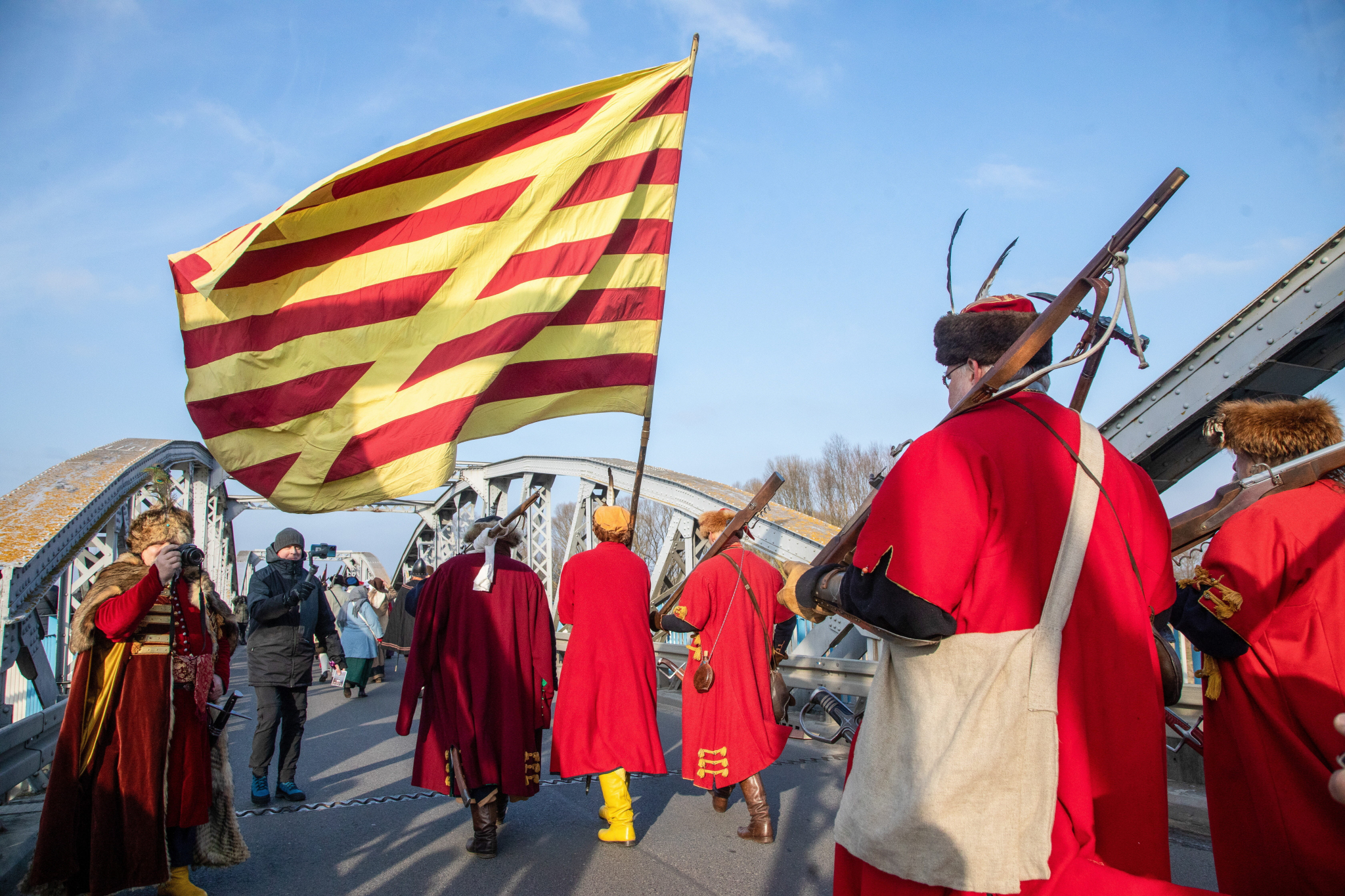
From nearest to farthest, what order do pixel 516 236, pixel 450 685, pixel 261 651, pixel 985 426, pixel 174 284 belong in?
pixel 985 426 < pixel 174 284 < pixel 516 236 < pixel 450 685 < pixel 261 651

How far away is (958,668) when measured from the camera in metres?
1.59

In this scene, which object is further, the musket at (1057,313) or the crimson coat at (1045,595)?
the musket at (1057,313)

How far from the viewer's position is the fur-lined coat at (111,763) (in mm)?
3473

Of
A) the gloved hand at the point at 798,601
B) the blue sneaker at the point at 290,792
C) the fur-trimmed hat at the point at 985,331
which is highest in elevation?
the fur-trimmed hat at the point at 985,331

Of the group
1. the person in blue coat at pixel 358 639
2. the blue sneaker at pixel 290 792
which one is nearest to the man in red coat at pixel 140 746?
the blue sneaker at pixel 290 792

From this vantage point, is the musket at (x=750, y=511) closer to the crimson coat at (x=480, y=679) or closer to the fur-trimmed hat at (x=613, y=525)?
the fur-trimmed hat at (x=613, y=525)

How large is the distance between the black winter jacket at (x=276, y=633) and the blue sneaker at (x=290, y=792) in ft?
2.04

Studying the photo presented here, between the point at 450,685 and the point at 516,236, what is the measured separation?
7.77 ft

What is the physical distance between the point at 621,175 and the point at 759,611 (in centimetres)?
258

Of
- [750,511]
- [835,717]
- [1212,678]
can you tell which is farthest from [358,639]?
[1212,678]

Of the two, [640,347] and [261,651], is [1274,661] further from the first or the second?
[261,651]

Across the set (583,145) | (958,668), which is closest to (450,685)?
(583,145)

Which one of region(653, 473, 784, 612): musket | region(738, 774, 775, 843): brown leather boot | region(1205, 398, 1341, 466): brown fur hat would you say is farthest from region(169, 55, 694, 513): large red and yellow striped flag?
region(1205, 398, 1341, 466): brown fur hat

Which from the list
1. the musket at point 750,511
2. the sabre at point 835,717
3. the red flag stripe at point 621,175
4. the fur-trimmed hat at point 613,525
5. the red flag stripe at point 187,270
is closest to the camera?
the sabre at point 835,717
